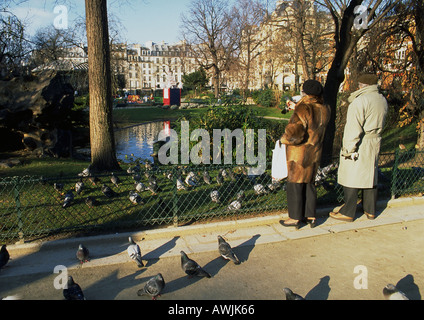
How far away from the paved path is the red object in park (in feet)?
99.6

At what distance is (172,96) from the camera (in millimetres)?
35625

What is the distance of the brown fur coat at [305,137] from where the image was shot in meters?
4.73

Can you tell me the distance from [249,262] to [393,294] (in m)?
1.61

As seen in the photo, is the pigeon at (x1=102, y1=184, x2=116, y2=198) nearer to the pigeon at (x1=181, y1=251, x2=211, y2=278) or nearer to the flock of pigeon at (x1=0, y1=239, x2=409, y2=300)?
the flock of pigeon at (x1=0, y1=239, x2=409, y2=300)

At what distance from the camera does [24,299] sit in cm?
344

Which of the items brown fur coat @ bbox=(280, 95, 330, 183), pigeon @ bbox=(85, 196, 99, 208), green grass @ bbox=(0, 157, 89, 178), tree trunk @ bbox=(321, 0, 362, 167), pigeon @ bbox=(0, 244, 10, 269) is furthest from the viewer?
green grass @ bbox=(0, 157, 89, 178)

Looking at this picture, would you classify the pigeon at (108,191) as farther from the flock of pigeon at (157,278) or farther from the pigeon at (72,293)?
the pigeon at (72,293)

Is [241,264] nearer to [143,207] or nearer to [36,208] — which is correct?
[143,207]

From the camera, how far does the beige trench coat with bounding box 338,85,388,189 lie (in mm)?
5020

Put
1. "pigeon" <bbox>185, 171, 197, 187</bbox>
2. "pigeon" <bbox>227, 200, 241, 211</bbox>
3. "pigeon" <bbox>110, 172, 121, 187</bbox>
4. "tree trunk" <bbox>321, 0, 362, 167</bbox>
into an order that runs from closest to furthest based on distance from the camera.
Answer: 1. "pigeon" <bbox>227, 200, 241, 211</bbox>
2. "pigeon" <bbox>110, 172, 121, 187</bbox>
3. "pigeon" <bbox>185, 171, 197, 187</bbox>
4. "tree trunk" <bbox>321, 0, 362, 167</bbox>

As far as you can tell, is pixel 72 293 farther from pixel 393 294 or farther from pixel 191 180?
pixel 191 180

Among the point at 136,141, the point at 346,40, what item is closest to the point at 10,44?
the point at 136,141

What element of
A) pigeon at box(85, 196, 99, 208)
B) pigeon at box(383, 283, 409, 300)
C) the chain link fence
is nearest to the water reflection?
the chain link fence
